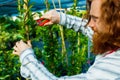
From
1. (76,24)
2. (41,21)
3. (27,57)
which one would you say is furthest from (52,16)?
(27,57)

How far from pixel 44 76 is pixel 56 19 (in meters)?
0.74

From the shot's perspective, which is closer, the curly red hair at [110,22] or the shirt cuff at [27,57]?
the curly red hair at [110,22]

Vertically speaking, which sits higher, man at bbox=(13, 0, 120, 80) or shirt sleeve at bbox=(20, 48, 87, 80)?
man at bbox=(13, 0, 120, 80)

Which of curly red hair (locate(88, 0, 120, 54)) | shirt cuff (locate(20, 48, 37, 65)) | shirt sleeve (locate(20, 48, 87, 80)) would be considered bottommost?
shirt sleeve (locate(20, 48, 87, 80))

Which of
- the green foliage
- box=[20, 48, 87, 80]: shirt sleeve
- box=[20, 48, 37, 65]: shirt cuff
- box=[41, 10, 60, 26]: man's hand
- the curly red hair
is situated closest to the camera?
the curly red hair

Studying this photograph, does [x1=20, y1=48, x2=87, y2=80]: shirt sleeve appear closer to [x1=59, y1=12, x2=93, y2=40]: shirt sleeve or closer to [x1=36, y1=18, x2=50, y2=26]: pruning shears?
[x1=36, y1=18, x2=50, y2=26]: pruning shears

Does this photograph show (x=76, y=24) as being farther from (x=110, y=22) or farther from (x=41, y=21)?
(x=110, y=22)

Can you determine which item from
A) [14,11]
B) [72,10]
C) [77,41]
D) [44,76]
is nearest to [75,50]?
[77,41]

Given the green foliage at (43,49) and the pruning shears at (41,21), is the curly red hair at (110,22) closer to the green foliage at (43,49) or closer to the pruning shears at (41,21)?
the pruning shears at (41,21)

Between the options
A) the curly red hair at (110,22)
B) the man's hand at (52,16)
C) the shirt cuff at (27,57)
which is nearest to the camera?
the curly red hair at (110,22)

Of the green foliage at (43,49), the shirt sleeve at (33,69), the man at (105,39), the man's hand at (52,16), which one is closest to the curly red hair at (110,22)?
the man at (105,39)

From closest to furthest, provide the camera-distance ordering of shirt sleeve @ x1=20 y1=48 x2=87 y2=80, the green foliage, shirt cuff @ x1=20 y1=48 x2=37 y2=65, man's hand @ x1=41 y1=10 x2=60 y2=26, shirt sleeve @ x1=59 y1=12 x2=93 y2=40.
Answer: shirt sleeve @ x1=20 y1=48 x2=87 y2=80 < shirt cuff @ x1=20 y1=48 x2=37 y2=65 < man's hand @ x1=41 y1=10 x2=60 y2=26 < shirt sleeve @ x1=59 y1=12 x2=93 y2=40 < the green foliage

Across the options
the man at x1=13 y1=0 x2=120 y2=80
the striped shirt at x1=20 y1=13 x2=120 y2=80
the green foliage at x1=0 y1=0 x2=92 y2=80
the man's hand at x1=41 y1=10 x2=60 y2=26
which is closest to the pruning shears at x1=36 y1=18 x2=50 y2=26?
the man's hand at x1=41 y1=10 x2=60 y2=26

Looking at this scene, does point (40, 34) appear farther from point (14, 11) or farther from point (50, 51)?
point (14, 11)
